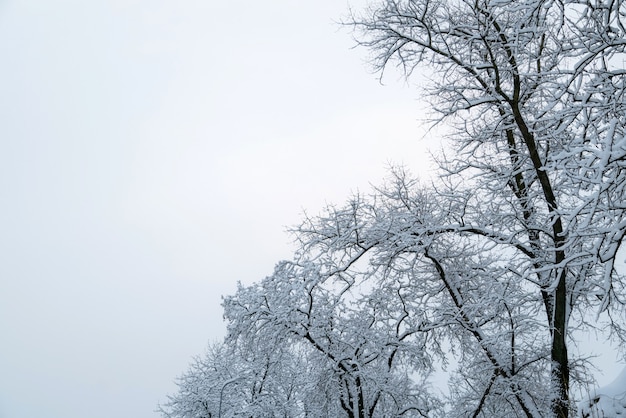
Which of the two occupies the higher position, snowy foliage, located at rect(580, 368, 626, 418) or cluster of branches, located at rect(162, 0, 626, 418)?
cluster of branches, located at rect(162, 0, 626, 418)

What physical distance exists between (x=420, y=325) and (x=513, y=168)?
3.32 meters

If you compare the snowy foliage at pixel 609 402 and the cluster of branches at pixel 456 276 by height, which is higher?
the cluster of branches at pixel 456 276

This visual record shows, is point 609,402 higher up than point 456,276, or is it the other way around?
point 456,276

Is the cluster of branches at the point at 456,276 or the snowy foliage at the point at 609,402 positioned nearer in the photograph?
the snowy foliage at the point at 609,402

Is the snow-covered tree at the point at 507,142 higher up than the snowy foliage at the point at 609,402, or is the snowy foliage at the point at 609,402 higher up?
the snow-covered tree at the point at 507,142

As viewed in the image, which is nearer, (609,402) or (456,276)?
(609,402)

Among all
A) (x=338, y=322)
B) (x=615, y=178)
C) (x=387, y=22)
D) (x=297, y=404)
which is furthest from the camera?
(x=297, y=404)

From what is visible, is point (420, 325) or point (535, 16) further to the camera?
point (420, 325)

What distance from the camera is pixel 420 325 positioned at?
32.8 feet

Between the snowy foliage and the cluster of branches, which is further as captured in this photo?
the cluster of branches

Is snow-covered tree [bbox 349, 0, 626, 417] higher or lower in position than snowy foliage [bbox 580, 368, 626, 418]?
higher

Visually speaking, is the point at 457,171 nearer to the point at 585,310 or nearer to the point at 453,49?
the point at 453,49

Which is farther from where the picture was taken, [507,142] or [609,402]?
[507,142]

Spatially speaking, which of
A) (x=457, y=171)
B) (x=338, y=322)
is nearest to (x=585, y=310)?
(x=457, y=171)
